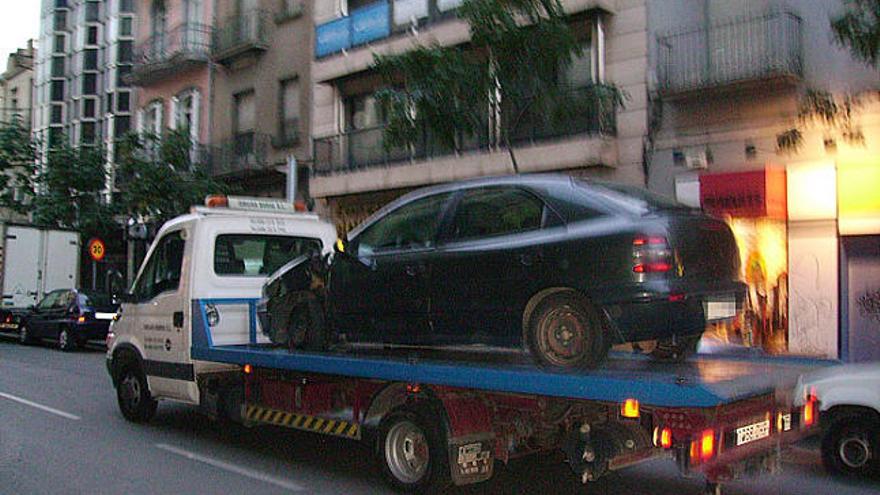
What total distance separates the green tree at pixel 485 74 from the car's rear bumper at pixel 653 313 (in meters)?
6.57

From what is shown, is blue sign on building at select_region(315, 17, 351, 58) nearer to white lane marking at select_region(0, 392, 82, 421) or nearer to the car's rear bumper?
white lane marking at select_region(0, 392, 82, 421)

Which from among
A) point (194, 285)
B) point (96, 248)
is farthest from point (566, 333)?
point (96, 248)

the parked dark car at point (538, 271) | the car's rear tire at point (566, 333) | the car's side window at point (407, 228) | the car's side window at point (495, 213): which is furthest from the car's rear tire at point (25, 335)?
the car's rear tire at point (566, 333)

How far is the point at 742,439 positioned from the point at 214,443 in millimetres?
5539

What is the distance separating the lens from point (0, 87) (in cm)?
5106

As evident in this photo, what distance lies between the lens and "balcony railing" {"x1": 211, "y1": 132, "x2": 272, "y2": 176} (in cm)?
2403

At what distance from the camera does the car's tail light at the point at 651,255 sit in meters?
5.43

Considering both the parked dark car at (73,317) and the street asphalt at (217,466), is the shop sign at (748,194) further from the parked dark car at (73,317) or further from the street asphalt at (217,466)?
the parked dark car at (73,317)

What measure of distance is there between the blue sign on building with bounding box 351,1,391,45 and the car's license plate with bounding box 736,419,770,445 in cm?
1618

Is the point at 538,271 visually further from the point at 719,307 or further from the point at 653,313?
the point at 719,307

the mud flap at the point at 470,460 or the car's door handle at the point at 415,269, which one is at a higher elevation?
the car's door handle at the point at 415,269

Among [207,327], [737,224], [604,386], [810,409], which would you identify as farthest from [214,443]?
[737,224]

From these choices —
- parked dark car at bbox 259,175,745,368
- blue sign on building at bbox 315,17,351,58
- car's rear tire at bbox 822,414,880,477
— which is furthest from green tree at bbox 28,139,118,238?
car's rear tire at bbox 822,414,880,477

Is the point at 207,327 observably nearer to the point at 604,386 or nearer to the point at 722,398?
the point at 604,386
